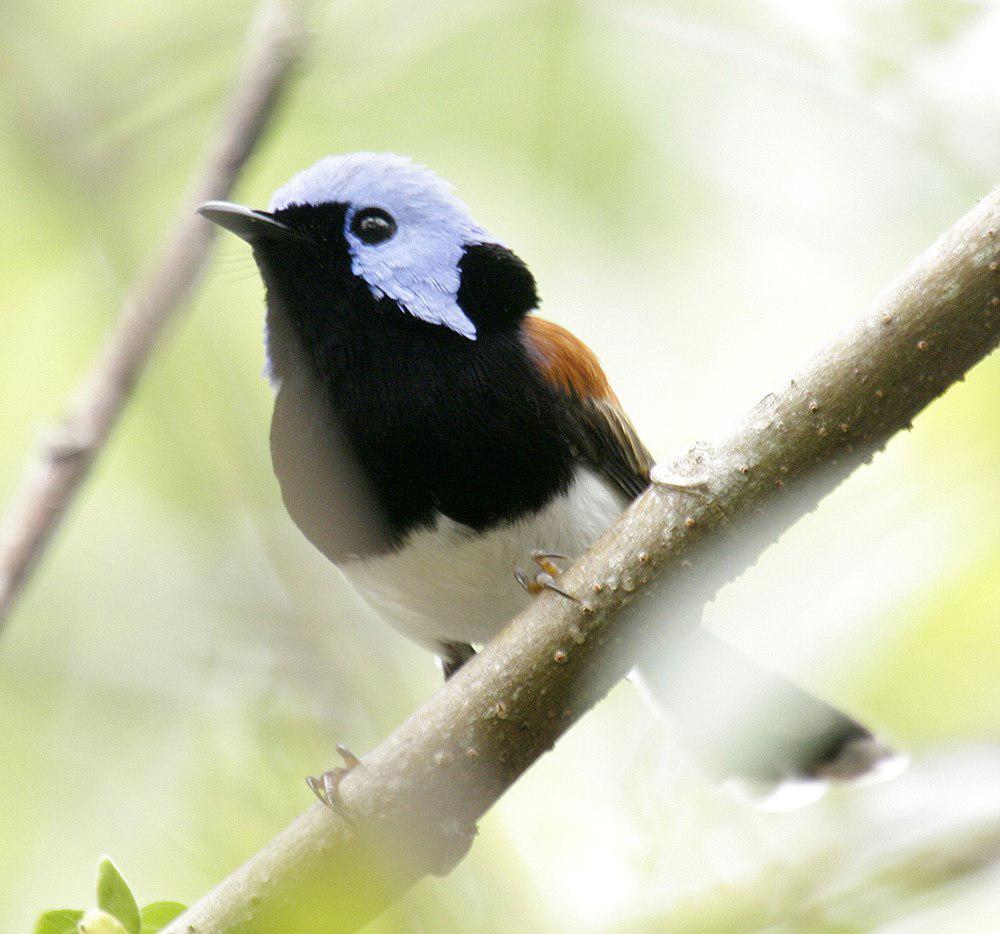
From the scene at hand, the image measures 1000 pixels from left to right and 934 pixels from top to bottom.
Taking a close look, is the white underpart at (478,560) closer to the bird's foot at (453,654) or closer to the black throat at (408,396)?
the black throat at (408,396)

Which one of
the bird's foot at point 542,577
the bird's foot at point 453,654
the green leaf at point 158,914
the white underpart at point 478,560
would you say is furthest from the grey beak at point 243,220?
the green leaf at point 158,914

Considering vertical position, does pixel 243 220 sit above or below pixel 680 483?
above

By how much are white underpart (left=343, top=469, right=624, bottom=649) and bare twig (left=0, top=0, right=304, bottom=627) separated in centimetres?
98

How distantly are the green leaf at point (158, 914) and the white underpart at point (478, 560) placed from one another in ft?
5.06

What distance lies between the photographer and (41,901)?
13.3 ft

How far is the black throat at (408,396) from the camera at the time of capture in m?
3.66

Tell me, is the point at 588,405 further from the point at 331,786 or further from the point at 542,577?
the point at 331,786

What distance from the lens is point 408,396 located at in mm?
3691

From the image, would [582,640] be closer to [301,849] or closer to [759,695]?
[301,849]

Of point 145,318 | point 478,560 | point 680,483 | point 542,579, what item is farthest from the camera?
point 478,560

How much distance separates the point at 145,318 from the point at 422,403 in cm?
85

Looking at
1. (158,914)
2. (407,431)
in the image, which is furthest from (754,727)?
(158,914)

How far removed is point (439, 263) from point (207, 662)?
1.42 metres

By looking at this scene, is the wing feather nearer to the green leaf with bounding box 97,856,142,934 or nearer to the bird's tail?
the bird's tail
